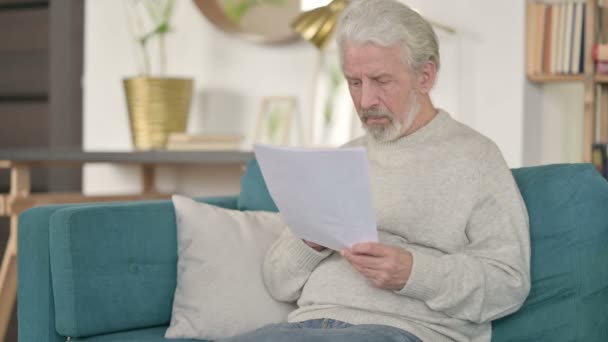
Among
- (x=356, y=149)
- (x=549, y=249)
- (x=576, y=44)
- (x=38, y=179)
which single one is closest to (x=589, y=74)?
(x=576, y=44)

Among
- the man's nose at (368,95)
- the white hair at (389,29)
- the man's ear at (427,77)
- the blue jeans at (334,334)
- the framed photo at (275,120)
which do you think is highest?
the white hair at (389,29)

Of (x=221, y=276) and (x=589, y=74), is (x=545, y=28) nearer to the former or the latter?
(x=589, y=74)

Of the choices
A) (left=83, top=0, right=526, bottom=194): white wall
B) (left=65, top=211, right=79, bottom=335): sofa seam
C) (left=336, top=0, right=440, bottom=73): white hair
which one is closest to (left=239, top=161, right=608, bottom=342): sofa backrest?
(left=336, top=0, right=440, bottom=73): white hair

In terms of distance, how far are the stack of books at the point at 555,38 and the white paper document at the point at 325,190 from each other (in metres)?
1.70

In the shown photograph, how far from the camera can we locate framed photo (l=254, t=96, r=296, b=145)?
3.69m

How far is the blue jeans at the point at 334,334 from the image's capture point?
1.68 meters

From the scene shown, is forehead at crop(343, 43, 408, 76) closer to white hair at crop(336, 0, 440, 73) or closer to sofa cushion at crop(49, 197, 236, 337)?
white hair at crop(336, 0, 440, 73)

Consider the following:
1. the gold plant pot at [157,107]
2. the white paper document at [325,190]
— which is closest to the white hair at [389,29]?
the white paper document at [325,190]

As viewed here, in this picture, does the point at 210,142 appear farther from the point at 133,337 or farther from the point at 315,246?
the point at 315,246

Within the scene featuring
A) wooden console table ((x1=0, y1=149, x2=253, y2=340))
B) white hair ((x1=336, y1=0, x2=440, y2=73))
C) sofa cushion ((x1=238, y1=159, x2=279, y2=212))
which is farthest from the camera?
wooden console table ((x1=0, y1=149, x2=253, y2=340))

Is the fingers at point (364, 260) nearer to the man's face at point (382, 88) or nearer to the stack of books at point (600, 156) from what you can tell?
the man's face at point (382, 88)

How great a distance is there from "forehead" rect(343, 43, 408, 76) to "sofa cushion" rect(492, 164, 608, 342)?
0.42 metres

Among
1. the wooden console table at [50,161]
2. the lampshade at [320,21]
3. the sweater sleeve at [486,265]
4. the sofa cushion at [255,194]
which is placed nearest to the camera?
the sweater sleeve at [486,265]

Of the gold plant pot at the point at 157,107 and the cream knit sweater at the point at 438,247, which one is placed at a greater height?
the gold plant pot at the point at 157,107
